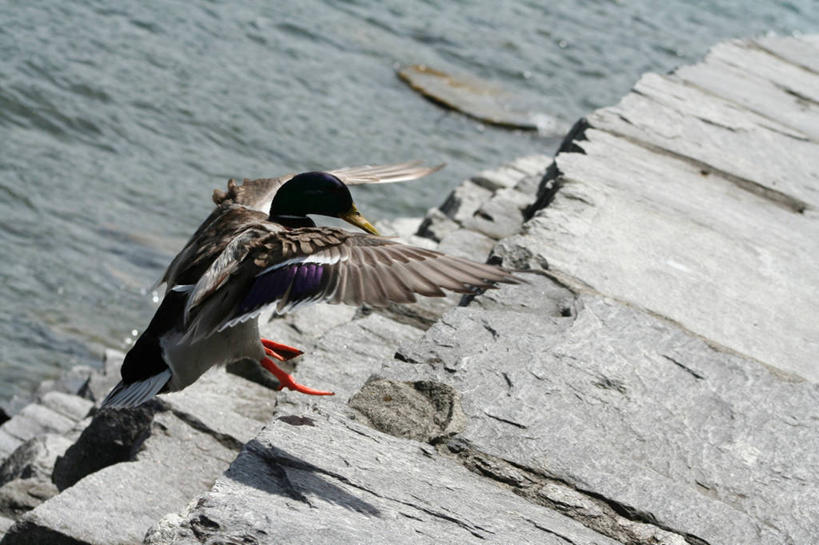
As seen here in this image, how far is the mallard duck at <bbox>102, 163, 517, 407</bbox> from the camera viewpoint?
7.42 feet

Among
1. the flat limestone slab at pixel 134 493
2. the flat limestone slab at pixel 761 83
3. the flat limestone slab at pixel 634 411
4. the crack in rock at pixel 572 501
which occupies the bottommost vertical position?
the flat limestone slab at pixel 134 493

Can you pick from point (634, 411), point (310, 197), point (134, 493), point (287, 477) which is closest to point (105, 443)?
point (134, 493)

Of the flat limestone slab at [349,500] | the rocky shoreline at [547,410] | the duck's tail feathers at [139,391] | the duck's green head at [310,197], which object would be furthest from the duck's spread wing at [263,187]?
the flat limestone slab at [349,500]

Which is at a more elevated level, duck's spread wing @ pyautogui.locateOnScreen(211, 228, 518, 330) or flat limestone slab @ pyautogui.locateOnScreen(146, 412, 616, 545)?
duck's spread wing @ pyautogui.locateOnScreen(211, 228, 518, 330)

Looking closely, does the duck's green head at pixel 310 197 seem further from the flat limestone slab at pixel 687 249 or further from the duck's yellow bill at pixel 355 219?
the flat limestone slab at pixel 687 249

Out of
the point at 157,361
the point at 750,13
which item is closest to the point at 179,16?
the point at 157,361

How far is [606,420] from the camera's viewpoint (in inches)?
92.0

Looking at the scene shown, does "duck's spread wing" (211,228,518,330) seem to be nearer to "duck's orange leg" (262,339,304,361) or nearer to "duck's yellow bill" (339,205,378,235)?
"duck's yellow bill" (339,205,378,235)

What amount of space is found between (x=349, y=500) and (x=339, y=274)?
0.58 m

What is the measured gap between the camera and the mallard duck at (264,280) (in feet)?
7.42

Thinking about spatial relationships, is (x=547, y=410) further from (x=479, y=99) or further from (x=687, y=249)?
(x=479, y=99)

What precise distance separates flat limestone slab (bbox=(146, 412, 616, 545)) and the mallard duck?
0.97 ft

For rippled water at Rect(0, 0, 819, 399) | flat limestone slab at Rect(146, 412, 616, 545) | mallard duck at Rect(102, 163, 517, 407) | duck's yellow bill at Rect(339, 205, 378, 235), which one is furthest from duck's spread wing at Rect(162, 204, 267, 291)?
rippled water at Rect(0, 0, 819, 399)

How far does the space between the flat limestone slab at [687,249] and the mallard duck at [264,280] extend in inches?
26.8
